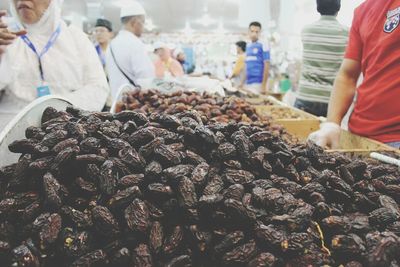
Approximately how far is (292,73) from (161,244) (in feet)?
30.4

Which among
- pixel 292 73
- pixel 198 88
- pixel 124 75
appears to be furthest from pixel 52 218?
pixel 292 73

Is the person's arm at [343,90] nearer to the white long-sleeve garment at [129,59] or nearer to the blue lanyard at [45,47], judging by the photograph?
the blue lanyard at [45,47]

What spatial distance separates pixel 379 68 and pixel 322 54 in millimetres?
2109

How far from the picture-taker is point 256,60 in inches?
317

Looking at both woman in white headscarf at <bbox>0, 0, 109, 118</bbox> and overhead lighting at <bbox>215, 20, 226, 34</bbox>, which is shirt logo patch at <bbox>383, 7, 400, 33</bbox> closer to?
woman in white headscarf at <bbox>0, 0, 109, 118</bbox>

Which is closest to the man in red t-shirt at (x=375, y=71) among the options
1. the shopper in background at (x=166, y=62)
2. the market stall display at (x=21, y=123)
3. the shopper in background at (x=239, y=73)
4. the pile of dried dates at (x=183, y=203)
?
the pile of dried dates at (x=183, y=203)

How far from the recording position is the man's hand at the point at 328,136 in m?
2.41

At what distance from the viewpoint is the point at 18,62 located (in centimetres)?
280

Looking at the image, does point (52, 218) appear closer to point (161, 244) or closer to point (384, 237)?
point (161, 244)

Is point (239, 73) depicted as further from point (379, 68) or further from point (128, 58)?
point (379, 68)

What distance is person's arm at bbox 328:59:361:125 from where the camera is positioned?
2.68 m

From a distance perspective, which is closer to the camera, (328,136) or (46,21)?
(328,136)

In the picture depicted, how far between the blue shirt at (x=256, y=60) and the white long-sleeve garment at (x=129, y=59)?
12.7ft

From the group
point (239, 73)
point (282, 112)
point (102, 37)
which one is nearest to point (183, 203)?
point (282, 112)
